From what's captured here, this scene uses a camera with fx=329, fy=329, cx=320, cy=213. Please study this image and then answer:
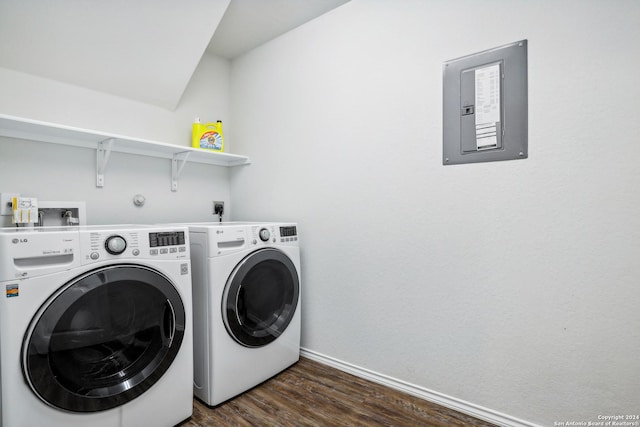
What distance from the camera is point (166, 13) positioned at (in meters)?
1.90

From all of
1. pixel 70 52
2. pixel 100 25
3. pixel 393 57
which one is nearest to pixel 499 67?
pixel 393 57

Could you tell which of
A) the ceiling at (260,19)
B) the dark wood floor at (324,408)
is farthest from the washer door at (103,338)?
the ceiling at (260,19)

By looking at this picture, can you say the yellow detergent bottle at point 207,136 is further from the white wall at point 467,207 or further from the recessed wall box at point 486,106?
the recessed wall box at point 486,106

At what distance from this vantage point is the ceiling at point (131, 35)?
1.68m

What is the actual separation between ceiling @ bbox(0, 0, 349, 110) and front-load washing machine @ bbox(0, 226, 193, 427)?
1.08m

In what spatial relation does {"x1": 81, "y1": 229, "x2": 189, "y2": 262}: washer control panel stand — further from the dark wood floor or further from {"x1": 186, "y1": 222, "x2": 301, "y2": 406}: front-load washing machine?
the dark wood floor

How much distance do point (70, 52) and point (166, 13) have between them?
569 mm

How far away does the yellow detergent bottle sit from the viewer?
8.01ft

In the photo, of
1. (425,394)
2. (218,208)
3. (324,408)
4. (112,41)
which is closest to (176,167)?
(218,208)

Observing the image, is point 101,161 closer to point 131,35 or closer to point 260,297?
point 131,35

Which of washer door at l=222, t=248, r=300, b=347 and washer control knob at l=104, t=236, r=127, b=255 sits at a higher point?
washer control knob at l=104, t=236, r=127, b=255

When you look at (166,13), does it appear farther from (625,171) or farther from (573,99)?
(625,171)

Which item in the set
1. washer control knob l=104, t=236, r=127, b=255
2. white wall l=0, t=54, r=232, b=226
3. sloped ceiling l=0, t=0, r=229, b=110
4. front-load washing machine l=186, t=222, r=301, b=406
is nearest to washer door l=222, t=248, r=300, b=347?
front-load washing machine l=186, t=222, r=301, b=406

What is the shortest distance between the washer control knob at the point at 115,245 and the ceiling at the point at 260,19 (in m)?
1.63
